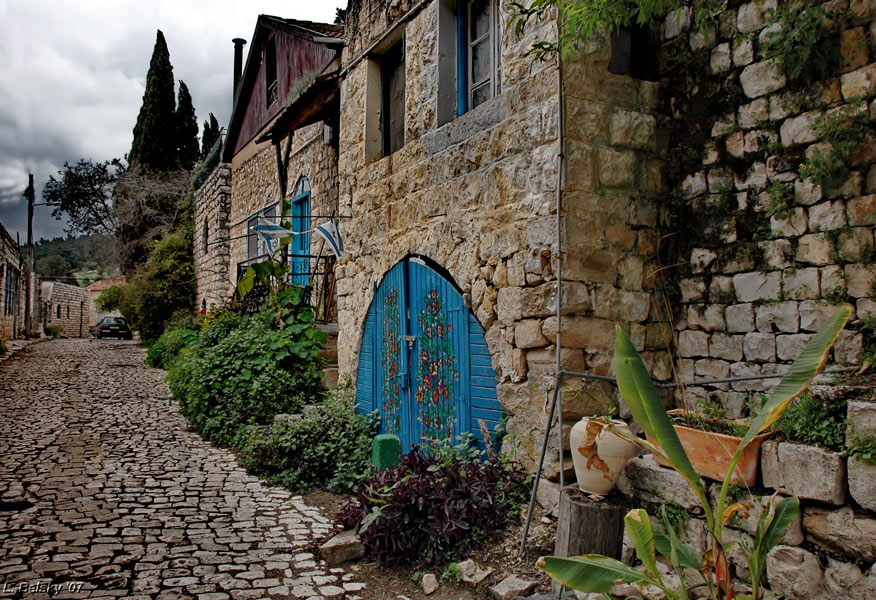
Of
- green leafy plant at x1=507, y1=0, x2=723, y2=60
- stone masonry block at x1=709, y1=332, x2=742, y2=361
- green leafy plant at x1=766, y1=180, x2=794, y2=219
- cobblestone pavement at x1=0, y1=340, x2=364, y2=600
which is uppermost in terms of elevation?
green leafy plant at x1=507, y1=0, x2=723, y2=60

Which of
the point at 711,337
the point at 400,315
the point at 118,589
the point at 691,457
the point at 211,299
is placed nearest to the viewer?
the point at 691,457

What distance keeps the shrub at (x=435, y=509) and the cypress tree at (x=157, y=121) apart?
23.0 meters

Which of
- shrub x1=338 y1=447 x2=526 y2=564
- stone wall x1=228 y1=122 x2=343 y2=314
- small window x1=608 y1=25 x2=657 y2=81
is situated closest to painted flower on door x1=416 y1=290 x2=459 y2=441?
shrub x1=338 y1=447 x2=526 y2=564

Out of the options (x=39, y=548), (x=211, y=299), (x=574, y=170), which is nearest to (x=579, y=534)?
(x=574, y=170)

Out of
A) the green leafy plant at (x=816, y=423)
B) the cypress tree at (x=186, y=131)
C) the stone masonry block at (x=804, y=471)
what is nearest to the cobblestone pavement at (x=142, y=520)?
the stone masonry block at (x=804, y=471)

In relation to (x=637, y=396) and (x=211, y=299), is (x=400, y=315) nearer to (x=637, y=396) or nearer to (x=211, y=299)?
(x=637, y=396)

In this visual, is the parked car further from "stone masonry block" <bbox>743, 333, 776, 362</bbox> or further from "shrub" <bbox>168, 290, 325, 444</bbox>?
"stone masonry block" <bbox>743, 333, 776, 362</bbox>

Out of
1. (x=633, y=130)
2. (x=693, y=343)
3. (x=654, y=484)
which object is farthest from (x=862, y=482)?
(x=633, y=130)

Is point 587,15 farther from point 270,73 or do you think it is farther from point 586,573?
point 270,73

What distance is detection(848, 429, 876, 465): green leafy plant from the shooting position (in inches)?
95.7

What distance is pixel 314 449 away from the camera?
581 cm

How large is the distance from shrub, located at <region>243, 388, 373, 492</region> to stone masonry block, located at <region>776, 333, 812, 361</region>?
3422 mm

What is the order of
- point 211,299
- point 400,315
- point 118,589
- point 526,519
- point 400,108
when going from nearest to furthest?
point 118,589
point 526,519
point 400,315
point 400,108
point 211,299

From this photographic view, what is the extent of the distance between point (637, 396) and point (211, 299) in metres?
15.2
